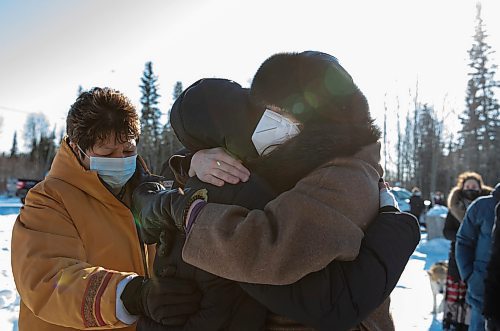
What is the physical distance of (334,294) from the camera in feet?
3.87

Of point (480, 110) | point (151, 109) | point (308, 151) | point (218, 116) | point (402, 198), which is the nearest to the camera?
point (308, 151)

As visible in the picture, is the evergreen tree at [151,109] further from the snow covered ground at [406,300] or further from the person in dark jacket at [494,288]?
the person in dark jacket at [494,288]

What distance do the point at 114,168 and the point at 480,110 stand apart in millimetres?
43105

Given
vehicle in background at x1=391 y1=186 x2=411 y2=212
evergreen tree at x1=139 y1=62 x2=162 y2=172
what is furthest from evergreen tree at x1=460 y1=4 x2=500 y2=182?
evergreen tree at x1=139 y1=62 x2=162 y2=172

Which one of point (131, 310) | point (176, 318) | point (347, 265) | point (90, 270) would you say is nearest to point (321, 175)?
point (347, 265)

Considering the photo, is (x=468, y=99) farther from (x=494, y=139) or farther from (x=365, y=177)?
(x=365, y=177)

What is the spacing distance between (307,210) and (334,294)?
0.21 m

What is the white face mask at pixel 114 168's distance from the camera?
2.17 meters

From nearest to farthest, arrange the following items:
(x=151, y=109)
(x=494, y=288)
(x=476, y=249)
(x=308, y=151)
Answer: (x=308, y=151), (x=494, y=288), (x=476, y=249), (x=151, y=109)

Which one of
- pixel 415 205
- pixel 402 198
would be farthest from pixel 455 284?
pixel 402 198

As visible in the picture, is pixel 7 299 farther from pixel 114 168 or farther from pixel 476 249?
pixel 476 249

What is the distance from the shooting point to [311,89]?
4.44ft

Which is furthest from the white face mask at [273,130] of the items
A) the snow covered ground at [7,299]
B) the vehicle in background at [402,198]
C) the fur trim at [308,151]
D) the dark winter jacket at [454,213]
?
the vehicle in background at [402,198]

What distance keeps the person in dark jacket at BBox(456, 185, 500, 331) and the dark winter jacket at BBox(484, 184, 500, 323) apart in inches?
25.9
